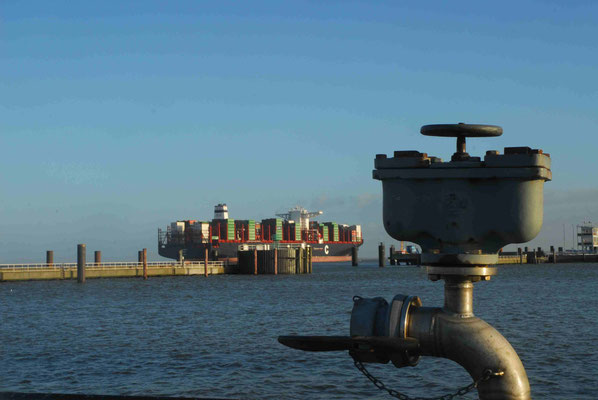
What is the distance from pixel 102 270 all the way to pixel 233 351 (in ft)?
198

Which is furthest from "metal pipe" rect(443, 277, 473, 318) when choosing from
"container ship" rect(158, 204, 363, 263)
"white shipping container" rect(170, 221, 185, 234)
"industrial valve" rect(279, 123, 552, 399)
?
"white shipping container" rect(170, 221, 185, 234)

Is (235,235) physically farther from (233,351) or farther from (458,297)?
(458,297)

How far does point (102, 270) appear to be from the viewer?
82.2m

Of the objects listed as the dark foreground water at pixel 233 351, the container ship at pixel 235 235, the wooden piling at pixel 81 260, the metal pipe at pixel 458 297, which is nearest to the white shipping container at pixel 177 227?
the container ship at pixel 235 235

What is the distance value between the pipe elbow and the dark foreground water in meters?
12.7

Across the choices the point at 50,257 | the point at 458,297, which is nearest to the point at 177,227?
the point at 50,257

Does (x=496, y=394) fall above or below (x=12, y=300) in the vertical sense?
above

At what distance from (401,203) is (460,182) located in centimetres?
37

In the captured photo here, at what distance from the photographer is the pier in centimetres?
7550

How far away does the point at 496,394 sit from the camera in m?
4.29

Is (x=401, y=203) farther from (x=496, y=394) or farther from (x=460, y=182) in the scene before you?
(x=496, y=394)

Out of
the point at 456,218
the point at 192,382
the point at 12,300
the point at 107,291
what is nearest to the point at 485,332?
the point at 456,218

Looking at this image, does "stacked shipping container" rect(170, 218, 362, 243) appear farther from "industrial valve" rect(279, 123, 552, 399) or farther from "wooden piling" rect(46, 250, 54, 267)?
"industrial valve" rect(279, 123, 552, 399)

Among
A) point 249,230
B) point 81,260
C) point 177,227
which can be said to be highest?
point 177,227
